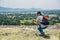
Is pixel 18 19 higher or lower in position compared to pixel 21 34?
higher

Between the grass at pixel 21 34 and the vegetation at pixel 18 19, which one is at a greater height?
the vegetation at pixel 18 19

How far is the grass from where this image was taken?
10.2 feet

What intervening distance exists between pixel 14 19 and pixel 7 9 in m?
0.29

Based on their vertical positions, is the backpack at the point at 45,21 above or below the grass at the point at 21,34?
above

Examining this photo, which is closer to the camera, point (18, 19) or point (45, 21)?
point (45, 21)

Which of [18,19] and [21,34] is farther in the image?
[18,19]

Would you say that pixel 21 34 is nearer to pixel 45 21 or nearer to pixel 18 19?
pixel 18 19

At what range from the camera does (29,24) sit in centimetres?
338

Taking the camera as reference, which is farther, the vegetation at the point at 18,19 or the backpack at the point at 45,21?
the vegetation at the point at 18,19

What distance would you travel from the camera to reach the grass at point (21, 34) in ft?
10.2

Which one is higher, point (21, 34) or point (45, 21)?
point (45, 21)

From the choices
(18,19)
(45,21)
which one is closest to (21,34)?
(18,19)

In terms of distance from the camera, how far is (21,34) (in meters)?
3.19

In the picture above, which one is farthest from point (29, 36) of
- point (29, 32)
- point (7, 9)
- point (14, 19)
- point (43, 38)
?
point (7, 9)
